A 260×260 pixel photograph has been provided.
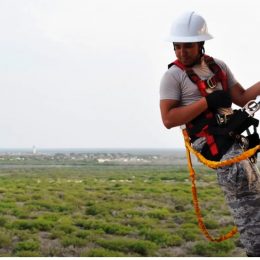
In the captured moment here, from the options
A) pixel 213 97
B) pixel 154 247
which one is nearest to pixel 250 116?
pixel 213 97

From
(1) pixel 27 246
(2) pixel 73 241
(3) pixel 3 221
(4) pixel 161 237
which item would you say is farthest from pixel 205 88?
(3) pixel 3 221

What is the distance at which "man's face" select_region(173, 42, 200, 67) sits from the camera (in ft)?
8.12

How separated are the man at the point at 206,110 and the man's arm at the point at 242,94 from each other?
0.04m

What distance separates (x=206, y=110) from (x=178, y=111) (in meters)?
0.14

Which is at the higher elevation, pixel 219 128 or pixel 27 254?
pixel 219 128

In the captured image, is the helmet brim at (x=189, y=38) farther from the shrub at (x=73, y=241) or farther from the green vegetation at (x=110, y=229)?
the shrub at (x=73, y=241)

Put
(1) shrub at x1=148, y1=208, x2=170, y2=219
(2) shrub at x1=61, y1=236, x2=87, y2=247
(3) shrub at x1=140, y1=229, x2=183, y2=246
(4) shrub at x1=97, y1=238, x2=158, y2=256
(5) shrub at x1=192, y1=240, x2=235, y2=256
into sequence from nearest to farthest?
(5) shrub at x1=192, y1=240, x2=235, y2=256, (4) shrub at x1=97, y1=238, x2=158, y2=256, (2) shrub at x1=61, y1=236, x2=87, y2=247, (3) shrub at x1=140, y1=229, x2=183, y2=246, (1) shrub at x1=148, y1=208, x2=170, y2=219

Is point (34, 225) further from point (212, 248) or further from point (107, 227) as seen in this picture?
point (212, 248)

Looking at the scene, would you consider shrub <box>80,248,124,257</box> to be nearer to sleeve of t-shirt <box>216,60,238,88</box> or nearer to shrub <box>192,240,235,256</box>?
shrub <box>192,240,235,256</box>

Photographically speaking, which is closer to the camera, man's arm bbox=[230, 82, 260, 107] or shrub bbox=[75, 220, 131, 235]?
man's arm bbox=[230, 82, 260, 107]

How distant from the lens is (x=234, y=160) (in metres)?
2.36

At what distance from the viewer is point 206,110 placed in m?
2.46

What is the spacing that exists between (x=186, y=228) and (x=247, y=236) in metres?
A: 11.1

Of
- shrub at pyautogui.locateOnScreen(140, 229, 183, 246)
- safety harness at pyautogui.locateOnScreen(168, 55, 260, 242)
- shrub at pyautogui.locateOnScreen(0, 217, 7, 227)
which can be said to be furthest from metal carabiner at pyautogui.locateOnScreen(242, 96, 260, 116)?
shrub at pyautogui.locateOnScreen(0, 217, 7, 227)
